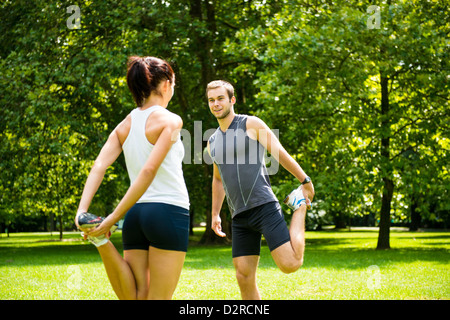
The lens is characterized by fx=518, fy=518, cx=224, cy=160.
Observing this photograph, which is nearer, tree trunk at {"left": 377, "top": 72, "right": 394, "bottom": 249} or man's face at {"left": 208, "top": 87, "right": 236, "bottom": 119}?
man's face at {"left": 208, "top": 87, "right": 236, "bottom": 119}

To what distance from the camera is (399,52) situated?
16.5 m

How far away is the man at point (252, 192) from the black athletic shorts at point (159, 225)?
4.79 ft

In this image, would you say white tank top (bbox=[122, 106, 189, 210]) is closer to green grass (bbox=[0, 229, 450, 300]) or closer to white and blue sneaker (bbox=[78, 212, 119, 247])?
white and blue sneaker (bbox=[78, 212, 119, 247])

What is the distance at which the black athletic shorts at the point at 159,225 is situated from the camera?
2994 millimetres

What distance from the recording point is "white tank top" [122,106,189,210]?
3.04 m

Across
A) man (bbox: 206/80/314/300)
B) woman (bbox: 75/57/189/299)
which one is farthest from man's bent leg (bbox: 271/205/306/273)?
woman (bbox: 75/57/189/299)

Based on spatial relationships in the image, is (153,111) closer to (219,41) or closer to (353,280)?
(353,280)

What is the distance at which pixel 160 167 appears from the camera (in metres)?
3.04

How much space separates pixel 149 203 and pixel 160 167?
219 millimetres

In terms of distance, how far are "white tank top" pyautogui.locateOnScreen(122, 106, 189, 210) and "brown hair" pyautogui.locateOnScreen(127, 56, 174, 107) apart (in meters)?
0.12

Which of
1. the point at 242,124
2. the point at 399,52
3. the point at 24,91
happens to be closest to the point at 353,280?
the point at 242,124

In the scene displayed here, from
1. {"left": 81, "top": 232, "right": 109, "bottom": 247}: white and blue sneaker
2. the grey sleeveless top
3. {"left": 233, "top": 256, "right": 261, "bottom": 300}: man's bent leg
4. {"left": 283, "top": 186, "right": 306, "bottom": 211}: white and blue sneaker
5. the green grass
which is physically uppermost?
the grey sleeveless top

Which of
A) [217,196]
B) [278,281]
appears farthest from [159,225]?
[278,281]

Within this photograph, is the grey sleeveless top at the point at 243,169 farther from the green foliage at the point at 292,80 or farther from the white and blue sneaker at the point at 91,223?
the green foliage at the point at 292,80
